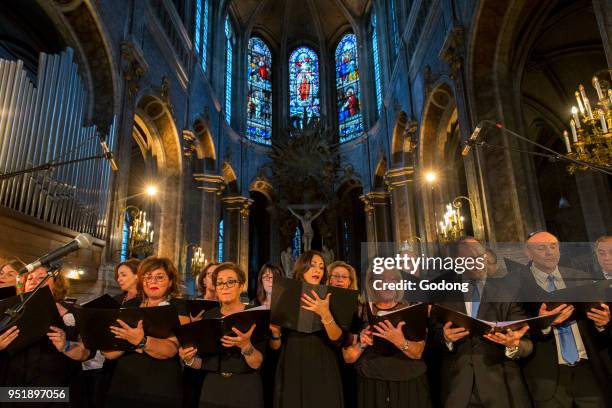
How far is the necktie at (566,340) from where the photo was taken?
8.52 ft

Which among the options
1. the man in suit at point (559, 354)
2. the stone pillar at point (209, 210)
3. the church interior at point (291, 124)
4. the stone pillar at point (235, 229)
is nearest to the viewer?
the man in suit at point (559, 354)

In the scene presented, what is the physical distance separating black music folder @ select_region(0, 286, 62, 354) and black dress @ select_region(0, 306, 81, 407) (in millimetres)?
103

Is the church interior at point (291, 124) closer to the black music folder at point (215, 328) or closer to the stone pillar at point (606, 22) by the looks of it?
the stone pillar at point (606, 22)

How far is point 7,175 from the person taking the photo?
4246 mm

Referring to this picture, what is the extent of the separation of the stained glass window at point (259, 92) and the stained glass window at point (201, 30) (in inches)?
186

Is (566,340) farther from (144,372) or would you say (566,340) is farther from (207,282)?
(207,282)

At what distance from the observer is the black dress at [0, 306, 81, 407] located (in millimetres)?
2492

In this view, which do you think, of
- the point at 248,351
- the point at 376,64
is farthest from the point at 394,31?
the point at 248,351

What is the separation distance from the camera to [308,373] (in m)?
2.54

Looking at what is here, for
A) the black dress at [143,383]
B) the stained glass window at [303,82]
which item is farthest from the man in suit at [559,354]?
the stained glass window at [303,82]

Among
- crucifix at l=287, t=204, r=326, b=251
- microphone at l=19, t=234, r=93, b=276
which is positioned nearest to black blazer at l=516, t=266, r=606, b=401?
microphone at l=19, t=234, r=93, b=276

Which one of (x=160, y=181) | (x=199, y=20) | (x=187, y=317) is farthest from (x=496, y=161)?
(x=199, y=20)

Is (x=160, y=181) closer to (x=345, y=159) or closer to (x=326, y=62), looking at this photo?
(x=345, y=159)

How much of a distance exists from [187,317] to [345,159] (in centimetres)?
1672
